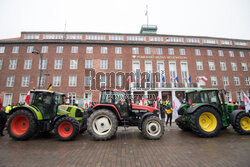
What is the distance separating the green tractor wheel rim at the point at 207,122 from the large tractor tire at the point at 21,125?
321 inches

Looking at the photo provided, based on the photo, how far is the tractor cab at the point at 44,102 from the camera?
19.9 ft

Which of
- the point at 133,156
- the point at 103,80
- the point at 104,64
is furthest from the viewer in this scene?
the point at 104,64

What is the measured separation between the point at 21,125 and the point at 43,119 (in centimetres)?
107

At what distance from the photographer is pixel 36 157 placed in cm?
369

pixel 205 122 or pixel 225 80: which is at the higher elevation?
pixel 225 80

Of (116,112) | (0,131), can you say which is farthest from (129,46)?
(0,131)

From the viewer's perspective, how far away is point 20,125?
5785mm

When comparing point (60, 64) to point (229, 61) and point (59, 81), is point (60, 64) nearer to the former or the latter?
point (59, 81)

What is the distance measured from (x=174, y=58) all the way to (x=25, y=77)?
94.6ft

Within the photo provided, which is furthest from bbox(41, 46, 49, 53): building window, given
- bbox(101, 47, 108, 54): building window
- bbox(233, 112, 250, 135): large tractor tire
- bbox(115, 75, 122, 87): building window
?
bbox(233, 112, 250, 135): large tractor tire

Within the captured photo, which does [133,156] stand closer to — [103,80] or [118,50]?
[103,80]

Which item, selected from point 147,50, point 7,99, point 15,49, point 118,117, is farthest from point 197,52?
point 7,99

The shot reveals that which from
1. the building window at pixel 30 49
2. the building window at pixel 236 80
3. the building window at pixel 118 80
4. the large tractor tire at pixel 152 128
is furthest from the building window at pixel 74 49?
the building window at pixel 236 80

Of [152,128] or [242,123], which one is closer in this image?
[152,128]
